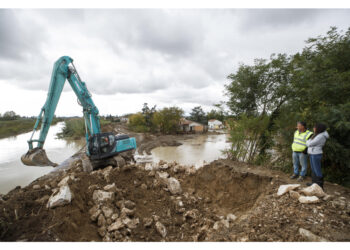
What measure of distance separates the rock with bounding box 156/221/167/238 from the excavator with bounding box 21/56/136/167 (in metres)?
3.55

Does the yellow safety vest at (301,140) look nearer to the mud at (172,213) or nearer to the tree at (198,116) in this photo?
the mud at (172,213)

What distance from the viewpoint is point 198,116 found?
166 feet

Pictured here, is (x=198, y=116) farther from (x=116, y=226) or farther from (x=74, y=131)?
(x=116, y=226)

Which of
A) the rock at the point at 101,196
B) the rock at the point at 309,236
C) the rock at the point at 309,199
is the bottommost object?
the rock at the point at 309,236

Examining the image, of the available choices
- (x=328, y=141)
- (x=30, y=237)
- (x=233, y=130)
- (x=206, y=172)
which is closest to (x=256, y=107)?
(x=233, y=130)

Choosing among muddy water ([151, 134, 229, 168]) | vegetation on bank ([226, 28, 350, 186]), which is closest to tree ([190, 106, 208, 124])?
muddy water ([151, 134, 229, 168])

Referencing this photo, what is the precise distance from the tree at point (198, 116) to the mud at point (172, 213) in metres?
46.7

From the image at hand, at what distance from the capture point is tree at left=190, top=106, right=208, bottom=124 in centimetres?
5034

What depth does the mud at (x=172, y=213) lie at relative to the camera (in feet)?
6.83

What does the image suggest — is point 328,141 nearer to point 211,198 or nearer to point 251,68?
point 211,198

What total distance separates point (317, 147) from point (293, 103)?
178cm

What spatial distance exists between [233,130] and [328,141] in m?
2.80

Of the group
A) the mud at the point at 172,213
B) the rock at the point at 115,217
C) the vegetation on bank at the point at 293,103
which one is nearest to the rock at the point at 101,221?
the mud at the point at 172,213

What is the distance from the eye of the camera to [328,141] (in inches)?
129
